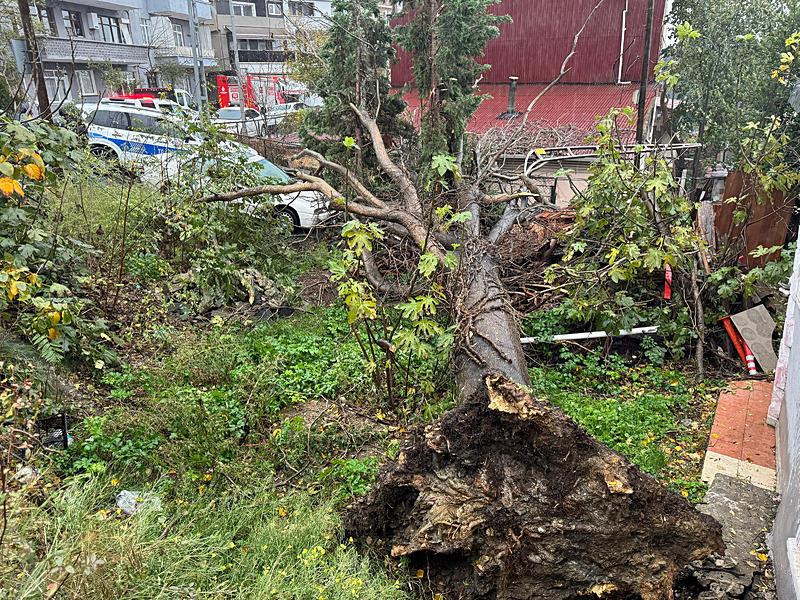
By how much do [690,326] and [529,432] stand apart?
3.77m

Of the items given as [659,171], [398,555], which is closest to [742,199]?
[659,171]

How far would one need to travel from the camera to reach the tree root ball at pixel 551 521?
9.78 feet

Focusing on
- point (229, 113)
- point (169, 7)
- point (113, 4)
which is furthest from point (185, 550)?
point (169, 7)

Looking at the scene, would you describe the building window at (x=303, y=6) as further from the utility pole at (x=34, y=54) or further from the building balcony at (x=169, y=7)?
the building balcony at (x=169, y=7)

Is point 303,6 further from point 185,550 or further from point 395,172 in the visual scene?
point 185,550

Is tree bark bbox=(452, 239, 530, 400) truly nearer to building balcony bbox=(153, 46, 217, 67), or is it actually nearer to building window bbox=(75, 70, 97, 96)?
building window bbox=(75, 70, 97, 96)

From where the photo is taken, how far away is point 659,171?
582cm

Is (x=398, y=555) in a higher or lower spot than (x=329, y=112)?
lower

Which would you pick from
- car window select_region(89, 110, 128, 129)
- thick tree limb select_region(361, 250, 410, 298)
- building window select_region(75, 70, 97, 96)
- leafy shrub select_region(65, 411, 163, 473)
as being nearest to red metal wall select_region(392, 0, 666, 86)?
car window select_region(89, 110, 128, 129)

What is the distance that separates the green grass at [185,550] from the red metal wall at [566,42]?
46.9ft

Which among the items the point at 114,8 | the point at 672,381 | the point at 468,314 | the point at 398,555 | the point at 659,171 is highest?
the point at 114,8

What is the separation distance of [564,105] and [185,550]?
1592 cm

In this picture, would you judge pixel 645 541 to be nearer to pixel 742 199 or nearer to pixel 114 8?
pixel 742 199

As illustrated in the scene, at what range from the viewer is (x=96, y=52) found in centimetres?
2742
